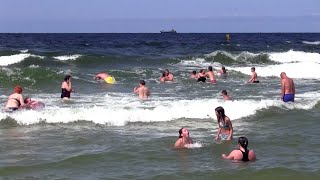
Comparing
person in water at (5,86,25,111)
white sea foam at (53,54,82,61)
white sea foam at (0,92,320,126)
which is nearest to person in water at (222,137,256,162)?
white sea foam at (0,92,320,126)

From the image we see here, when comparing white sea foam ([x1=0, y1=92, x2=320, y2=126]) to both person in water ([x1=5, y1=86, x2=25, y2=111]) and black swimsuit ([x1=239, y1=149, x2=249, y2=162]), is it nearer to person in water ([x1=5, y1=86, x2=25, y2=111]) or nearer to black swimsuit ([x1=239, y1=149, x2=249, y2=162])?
person in water ([x1=5, y1=86, x2=25, y2=111])

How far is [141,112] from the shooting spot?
14.1 meters

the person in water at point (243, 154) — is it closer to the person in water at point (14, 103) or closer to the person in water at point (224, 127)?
the person in water at point (224, 127)

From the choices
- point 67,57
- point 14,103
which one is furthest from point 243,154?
point 67,57

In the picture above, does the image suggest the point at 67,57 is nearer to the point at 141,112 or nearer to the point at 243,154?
the point at 141,112

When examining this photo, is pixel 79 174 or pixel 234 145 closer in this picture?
pixel 79 174

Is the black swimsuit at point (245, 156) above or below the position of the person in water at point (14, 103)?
below

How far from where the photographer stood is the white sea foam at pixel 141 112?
531 inches

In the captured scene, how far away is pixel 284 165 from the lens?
879 centimetres

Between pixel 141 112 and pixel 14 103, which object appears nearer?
pixel 141 112

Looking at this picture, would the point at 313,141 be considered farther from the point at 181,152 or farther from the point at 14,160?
the point at 14,160

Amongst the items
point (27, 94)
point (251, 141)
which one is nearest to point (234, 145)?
point (251, 141)

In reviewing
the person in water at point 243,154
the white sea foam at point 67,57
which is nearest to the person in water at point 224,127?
the person in water at point 243,154

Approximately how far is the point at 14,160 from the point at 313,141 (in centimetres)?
591
